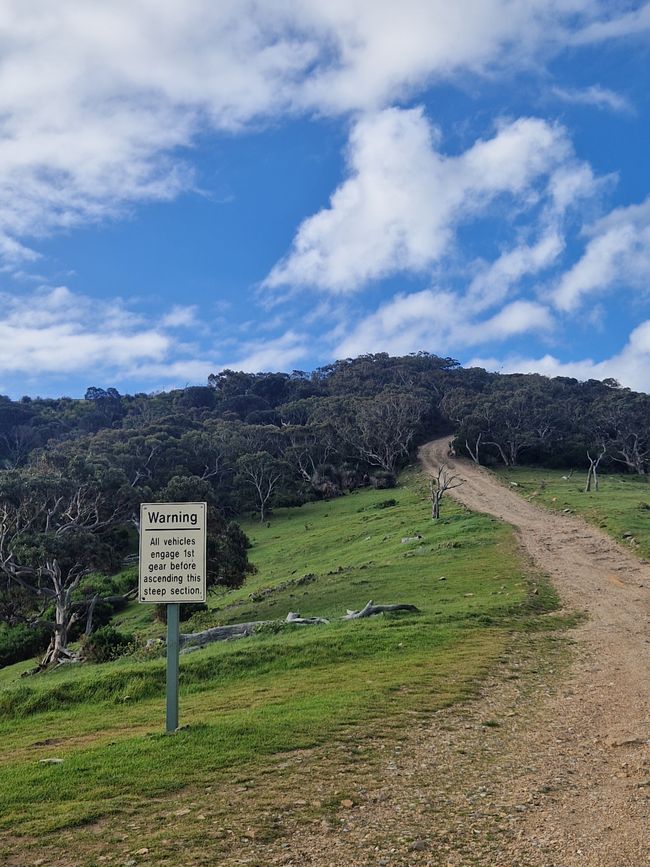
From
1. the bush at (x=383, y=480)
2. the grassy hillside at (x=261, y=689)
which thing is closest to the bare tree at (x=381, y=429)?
the bush at (x=383, y=480)

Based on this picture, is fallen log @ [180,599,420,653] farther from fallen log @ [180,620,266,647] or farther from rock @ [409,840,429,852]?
rock @ [409,840,429,852]

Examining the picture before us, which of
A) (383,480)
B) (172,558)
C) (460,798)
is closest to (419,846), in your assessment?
(460,798)

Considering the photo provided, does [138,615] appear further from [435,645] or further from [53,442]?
[53,442]

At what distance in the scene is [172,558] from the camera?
9.73m

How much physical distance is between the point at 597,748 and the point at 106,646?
17.7 m

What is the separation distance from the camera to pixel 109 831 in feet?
21.5

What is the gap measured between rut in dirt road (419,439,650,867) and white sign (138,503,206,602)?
5179 mm

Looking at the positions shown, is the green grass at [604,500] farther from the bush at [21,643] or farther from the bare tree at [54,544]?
the bush at [21,643]

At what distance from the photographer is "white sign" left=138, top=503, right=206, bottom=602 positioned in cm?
963

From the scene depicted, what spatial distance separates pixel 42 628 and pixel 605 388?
4728 inches

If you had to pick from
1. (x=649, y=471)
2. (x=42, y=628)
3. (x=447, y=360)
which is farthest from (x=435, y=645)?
(x=447, y=360)

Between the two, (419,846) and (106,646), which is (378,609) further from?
(419,846)

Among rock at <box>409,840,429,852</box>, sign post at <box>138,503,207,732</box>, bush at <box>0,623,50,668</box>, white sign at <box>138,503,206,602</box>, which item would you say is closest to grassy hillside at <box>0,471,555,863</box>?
sign post at <box>138,503,207,732</box>

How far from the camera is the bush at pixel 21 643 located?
1188 inches
